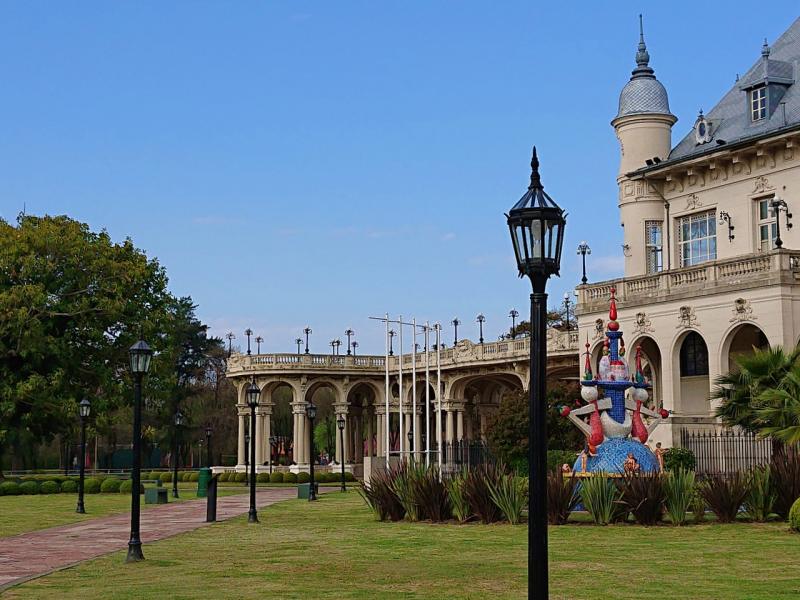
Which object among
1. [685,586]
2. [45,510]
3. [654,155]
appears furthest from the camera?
[654,155]

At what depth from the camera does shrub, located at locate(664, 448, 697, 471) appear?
107ft

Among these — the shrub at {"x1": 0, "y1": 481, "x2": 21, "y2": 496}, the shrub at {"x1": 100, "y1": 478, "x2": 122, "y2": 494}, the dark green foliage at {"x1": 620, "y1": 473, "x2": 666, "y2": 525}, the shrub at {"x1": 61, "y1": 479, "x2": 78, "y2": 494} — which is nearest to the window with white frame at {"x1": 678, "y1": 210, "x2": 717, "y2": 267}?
the dark green foliage at {"x1": 620, "y1": 473, "x2": 666, "y2": 525}

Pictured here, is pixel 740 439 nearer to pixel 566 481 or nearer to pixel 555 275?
pixel 566 481

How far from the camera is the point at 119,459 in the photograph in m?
117

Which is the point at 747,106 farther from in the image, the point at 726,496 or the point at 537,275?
the point at 537,275

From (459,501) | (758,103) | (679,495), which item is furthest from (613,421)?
(758,103)

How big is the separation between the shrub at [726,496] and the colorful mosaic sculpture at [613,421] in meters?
2.92

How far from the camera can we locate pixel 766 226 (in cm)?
4128

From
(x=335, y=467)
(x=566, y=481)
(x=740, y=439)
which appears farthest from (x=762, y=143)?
(x=335, y=467)

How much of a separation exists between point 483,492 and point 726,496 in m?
5.03

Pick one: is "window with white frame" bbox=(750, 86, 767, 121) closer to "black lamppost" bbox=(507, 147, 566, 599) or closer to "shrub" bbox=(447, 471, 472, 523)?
"shrub" bbox=(447, 471, 472, 523)

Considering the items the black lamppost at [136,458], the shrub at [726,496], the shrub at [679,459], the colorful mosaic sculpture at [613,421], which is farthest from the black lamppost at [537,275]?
the shrub at [679,459]

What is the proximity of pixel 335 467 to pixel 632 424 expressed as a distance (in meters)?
53.1

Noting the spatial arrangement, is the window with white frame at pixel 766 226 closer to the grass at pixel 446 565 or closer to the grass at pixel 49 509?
the grass at pixel 446 565
